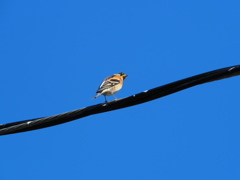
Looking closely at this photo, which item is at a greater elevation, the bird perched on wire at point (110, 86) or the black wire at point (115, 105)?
the bird perched on wire at point (110, 86)

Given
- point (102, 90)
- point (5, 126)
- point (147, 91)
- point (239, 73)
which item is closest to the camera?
point (239, 73)

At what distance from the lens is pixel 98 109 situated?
7.49 metres

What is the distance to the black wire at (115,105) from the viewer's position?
6.77 meters

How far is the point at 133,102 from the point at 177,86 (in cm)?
79

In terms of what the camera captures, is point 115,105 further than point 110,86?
No

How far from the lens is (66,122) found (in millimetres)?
7387

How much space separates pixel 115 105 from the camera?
7.38 meters

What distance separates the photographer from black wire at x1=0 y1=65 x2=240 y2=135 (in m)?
6.77

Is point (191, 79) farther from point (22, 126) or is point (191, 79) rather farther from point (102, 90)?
point (102, 90)

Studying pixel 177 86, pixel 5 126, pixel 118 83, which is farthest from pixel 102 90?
pixel 177 86

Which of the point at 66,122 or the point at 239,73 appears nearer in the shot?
the point at 239,73

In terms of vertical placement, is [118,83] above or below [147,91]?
above

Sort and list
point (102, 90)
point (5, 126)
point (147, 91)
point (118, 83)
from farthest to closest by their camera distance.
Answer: point (118, 83)
point (102, 90)
point (5, 126)
point (147, 91)

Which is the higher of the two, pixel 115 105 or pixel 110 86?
pixel 110 86
